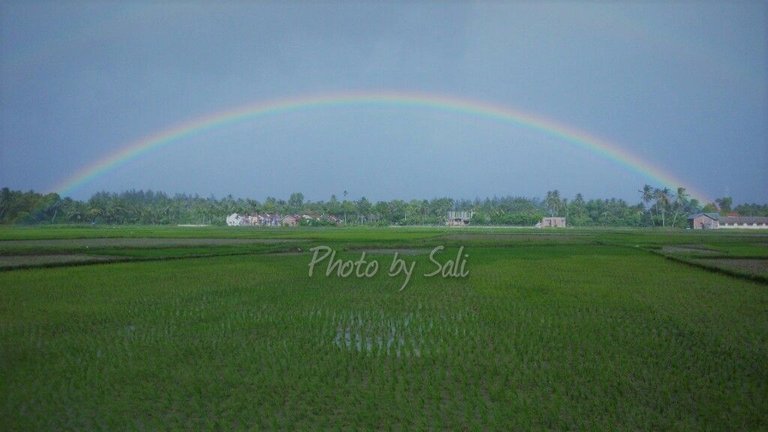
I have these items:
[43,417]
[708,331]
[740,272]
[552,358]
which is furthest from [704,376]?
[740,272]

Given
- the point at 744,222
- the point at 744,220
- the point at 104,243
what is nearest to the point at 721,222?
the point at 744,222

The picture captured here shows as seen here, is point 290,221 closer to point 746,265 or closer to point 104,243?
point 104,243

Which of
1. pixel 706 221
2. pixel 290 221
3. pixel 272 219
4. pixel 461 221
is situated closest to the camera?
pixel 706 221

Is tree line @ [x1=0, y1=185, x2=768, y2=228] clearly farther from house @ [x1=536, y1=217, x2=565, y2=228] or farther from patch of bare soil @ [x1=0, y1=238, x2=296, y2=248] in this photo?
patch of bare soil @ [x1=0, y1=238, x2=296, y2=248]

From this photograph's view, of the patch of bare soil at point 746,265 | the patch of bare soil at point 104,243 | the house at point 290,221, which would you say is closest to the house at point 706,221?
the patch of bare soil at point 746,265

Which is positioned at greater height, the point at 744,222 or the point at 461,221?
the point at 744,222

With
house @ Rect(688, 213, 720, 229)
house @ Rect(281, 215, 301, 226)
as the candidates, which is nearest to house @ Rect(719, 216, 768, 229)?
house @ Rect(688, 213, 720, 229)

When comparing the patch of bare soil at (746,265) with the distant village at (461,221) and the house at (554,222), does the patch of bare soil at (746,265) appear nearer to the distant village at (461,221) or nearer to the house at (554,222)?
the distant village at (461,221)

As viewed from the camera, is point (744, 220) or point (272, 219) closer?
point (744, 220)

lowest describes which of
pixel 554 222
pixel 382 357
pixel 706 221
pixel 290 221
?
pixel 382 357
